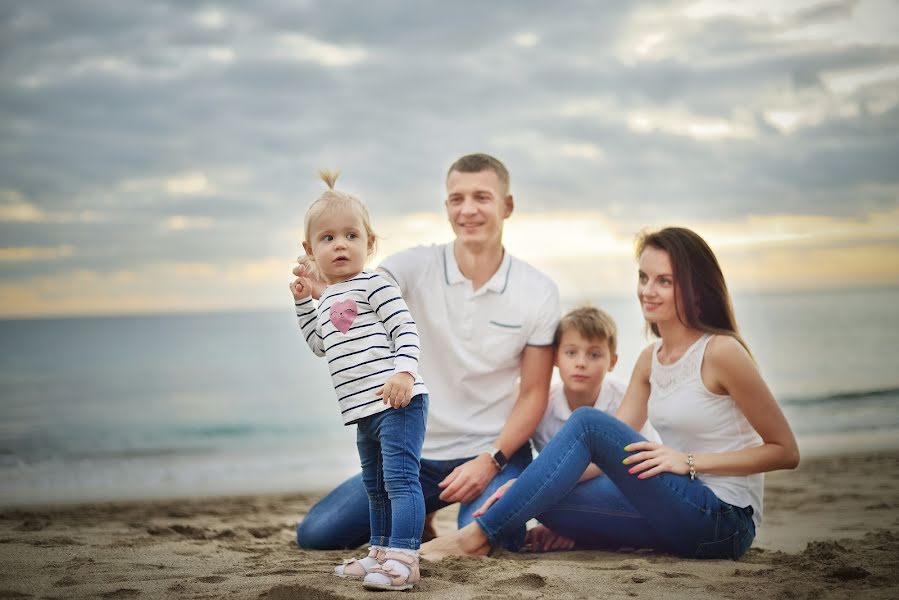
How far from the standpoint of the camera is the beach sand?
288 cm

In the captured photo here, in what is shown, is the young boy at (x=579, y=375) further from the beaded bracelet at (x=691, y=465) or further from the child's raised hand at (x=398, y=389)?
the child's raised hand at (x=398, y=389)

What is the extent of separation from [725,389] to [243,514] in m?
3.72

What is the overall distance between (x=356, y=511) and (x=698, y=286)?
6.58 ft

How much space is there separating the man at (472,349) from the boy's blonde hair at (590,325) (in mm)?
54

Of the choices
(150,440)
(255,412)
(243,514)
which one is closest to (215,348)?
(255,412)

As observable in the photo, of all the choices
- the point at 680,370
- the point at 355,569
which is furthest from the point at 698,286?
the point at 355,569

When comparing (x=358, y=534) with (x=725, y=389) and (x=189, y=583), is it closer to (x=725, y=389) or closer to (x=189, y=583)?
(x=189, y=583)

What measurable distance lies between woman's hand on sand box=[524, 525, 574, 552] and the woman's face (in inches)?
46.2

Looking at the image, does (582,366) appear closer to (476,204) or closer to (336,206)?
(476,204)

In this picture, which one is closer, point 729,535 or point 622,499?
point 729,535

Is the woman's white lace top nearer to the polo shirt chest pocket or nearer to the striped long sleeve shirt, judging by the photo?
the polo shirt chest pocket

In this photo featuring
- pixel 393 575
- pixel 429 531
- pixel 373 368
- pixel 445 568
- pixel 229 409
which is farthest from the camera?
pixel 229 409

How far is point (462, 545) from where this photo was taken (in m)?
3.59

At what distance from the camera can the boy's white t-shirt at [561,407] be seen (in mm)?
4336
